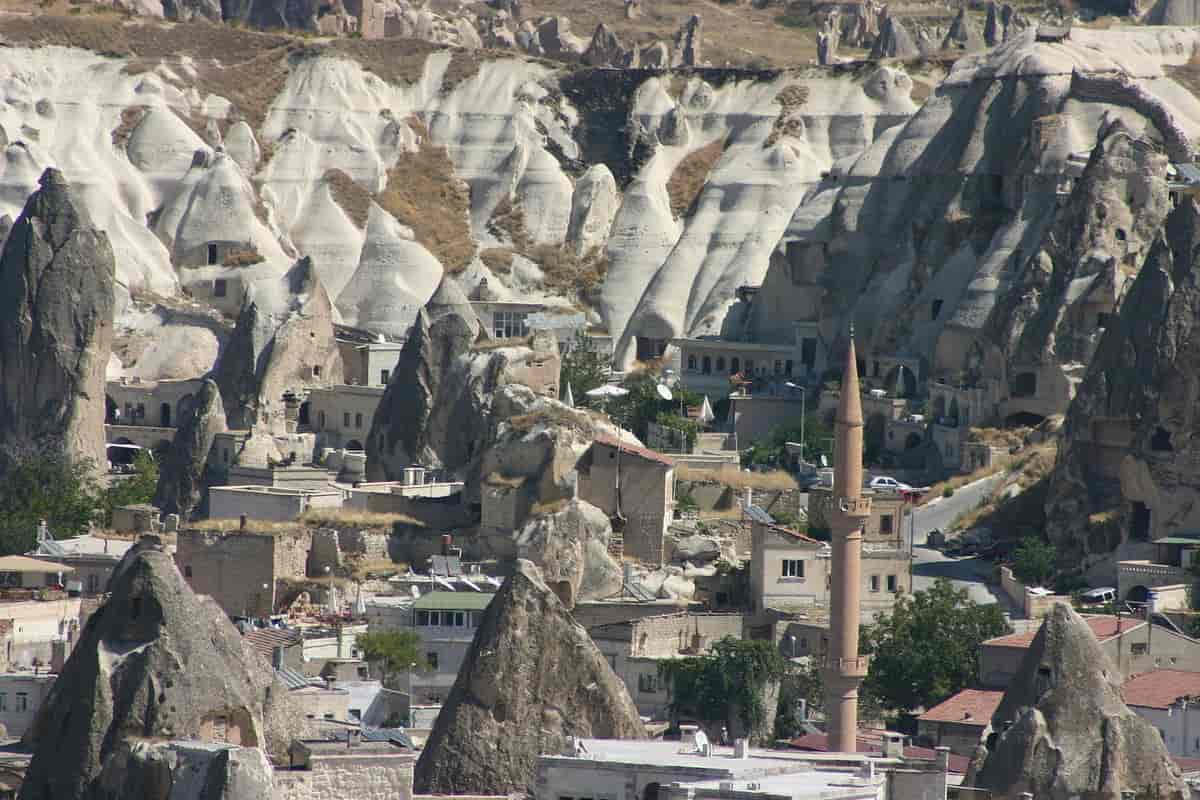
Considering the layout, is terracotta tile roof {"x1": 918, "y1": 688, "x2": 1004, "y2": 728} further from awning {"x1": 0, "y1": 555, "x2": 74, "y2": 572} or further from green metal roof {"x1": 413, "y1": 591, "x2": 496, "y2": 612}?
awning {"x1": 0, "y1": 555, "x2": 74, "y2": 572}

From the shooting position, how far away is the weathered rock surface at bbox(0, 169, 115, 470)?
5290 inches

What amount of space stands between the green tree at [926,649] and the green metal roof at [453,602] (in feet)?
25.5

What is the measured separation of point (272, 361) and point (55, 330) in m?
6.70

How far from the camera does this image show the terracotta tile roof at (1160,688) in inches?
2990

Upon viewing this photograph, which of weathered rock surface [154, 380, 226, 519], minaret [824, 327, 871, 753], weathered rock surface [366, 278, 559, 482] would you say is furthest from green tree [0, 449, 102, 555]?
minaret [824, 327, 871, 753]

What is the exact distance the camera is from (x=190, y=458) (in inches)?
4754

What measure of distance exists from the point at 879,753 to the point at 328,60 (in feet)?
398

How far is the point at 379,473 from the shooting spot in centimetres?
11844

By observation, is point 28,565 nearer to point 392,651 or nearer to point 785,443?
point 392,651

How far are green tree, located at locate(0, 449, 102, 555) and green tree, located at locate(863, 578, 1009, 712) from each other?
2690 cm

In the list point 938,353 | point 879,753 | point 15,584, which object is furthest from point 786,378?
point 879,753

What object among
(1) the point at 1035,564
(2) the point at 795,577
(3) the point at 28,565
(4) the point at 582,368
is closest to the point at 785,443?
(4) the point at 582,368

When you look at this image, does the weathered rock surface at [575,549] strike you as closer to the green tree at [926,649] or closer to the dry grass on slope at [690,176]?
the green tree at [926,649]

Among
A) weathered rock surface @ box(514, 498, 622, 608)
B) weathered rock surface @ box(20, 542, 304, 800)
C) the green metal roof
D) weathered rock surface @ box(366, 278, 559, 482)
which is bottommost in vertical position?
weathered rock surface @ box(20, 542, 304, 800)
